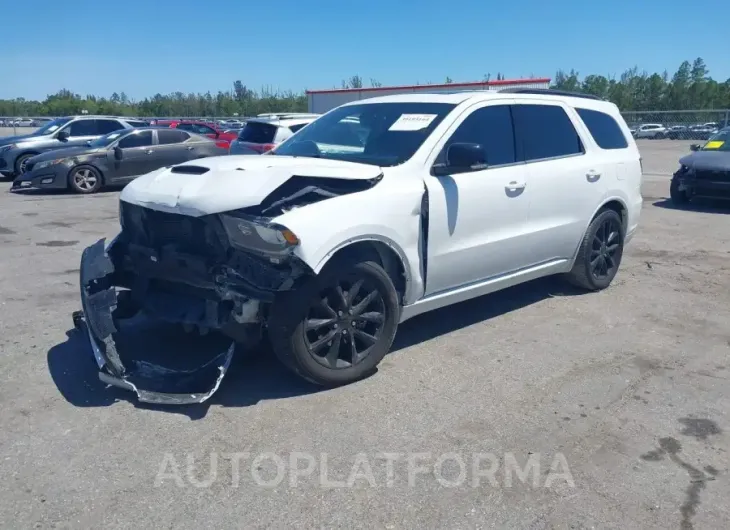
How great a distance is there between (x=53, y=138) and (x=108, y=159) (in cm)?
377

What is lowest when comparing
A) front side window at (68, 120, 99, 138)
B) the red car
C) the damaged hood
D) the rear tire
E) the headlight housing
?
the rear tire

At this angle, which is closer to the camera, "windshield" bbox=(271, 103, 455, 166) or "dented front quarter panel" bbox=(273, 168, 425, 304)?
"dented front quarter panel" bbox=(273, 168, 425, 304)

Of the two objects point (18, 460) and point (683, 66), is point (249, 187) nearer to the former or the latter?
point (18, 460)

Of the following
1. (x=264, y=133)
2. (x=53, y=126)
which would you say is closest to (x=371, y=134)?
(x=264, y=133)

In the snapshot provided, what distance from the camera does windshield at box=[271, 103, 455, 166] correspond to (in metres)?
4.98

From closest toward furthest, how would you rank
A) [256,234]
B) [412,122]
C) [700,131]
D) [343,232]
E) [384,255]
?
[256,234], [343,232], [384,255], [412,122], [700,131]

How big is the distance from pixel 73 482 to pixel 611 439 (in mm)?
2858

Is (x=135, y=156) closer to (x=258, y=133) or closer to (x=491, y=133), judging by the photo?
(x=258, y=133)

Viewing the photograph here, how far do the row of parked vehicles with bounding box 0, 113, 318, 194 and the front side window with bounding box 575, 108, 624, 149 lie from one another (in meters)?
7.02

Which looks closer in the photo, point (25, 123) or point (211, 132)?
point (211, 132)

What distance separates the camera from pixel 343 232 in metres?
4.21

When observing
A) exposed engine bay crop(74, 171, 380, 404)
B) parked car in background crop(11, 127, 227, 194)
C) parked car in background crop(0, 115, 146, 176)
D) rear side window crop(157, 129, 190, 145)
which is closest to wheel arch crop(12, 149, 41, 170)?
parked car in background crop(0, 115, 146, 176)

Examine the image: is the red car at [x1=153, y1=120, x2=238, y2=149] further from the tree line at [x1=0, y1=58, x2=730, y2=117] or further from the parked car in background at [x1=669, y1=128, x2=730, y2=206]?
the tree line at [x1=0, y1=58, x2=730, y2=117]

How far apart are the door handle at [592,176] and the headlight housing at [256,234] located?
336cm
